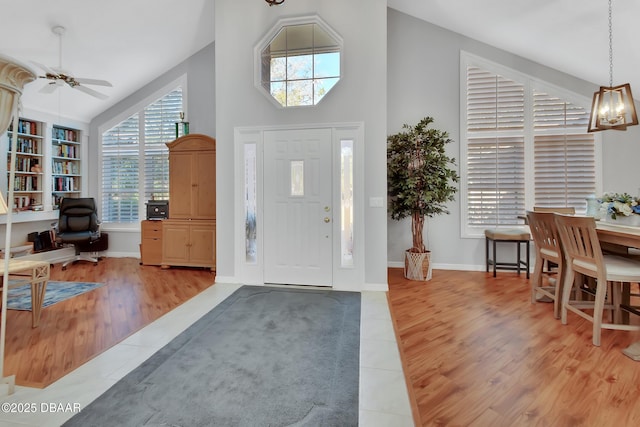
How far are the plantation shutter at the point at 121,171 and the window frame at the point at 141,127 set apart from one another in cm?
6

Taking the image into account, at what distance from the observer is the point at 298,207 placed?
404 centimetres

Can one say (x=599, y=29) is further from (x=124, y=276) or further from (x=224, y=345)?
(x=124, y=276)

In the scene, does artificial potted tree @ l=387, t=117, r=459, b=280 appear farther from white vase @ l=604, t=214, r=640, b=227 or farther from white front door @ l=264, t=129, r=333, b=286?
white vase @ l=604, t=214, r=640, b=227

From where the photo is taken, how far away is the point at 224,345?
249cm

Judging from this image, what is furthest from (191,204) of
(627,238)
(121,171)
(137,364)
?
(627,238)

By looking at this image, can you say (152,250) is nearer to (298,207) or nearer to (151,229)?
(151,229)

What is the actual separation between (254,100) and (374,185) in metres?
1.88

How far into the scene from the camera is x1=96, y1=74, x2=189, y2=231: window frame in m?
5.91

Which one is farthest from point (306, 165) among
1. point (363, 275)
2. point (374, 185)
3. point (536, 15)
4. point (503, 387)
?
point (536, 15)

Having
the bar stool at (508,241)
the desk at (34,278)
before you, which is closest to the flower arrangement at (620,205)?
the bar stool at (508,241)

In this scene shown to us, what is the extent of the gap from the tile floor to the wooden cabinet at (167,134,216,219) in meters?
2.32

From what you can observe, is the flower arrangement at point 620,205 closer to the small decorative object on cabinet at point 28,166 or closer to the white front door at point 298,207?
the white front door at point 298,207

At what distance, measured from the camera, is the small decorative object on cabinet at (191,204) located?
5008 mm

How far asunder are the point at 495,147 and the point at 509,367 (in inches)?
146
